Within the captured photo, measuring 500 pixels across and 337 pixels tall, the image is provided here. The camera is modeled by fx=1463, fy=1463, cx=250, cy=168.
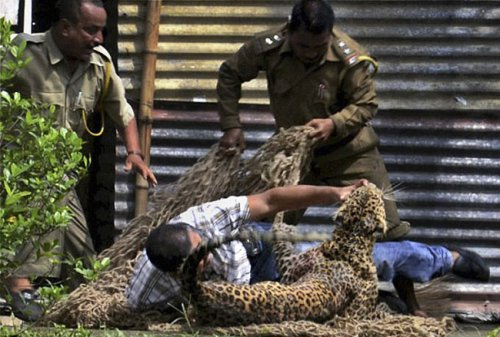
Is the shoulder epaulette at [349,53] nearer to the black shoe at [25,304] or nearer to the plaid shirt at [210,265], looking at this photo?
the plaid shirt at [210,265]

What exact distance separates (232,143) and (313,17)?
848mm

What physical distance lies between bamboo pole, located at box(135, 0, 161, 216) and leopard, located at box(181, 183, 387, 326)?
1654mm

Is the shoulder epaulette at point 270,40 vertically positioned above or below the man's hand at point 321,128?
above

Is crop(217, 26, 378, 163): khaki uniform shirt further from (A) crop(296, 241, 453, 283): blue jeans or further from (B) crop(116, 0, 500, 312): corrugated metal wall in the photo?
(B) crop(116, 0, 500, 312): corrugated metal wall

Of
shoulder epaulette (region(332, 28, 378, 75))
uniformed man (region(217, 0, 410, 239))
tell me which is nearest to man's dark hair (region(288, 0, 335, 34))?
uniformed man (region(217, 0, 410, 239))

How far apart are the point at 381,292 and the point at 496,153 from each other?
172 centimetres

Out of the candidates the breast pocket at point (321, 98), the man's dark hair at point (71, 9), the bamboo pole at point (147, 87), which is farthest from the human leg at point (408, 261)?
the man's dark hair at point (71, 9)

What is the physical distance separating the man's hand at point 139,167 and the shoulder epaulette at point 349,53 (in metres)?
1.23

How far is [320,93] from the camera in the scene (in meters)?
8.09

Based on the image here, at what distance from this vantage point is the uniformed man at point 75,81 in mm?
7934

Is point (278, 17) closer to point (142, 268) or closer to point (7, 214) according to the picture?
point (142, 268)

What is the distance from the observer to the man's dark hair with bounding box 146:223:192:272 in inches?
270

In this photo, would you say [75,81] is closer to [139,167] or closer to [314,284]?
[139,167]

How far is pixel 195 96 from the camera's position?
9.29 m
